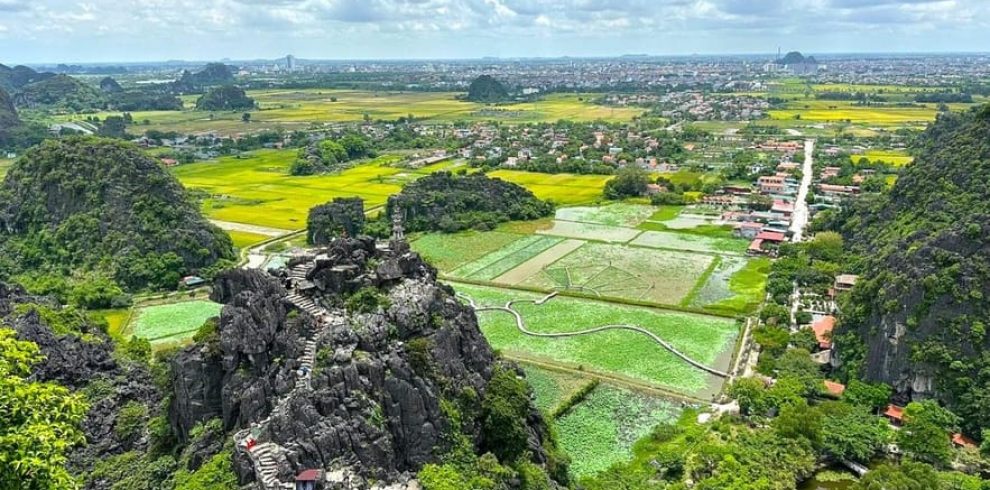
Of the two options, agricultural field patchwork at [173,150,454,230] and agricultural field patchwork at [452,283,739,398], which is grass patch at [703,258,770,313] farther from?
agricultural field patchwork at [173,150,454,230]

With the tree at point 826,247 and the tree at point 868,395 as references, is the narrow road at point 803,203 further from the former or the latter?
the tree at point 868,395

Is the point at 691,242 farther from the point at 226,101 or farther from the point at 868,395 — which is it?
the point at 226,101

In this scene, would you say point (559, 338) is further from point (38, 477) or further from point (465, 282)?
point (38, 477)

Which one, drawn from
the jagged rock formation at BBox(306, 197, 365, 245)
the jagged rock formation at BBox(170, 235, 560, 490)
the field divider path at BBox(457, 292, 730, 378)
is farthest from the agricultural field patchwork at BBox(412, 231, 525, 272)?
the jagged rock formation at BBox(170, 235, 560, 490)

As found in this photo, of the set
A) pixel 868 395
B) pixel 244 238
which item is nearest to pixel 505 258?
pixel 244 238

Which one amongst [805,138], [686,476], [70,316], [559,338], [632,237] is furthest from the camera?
[805,138]

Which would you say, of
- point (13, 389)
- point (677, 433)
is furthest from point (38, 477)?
point (677, 433)
